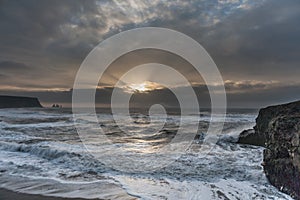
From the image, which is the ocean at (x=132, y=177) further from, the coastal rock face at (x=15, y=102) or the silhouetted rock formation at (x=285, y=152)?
the coastal rock face at (x=15, y=102)

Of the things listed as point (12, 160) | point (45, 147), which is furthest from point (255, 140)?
point (12, 160)

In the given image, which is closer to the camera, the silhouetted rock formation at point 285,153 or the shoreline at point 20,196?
the shoreline at point 20,196

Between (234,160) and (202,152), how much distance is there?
154 centimetres

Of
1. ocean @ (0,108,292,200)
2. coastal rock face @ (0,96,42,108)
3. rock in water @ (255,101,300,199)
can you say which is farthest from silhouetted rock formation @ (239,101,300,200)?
coastal rock face @ (0,96,42,108)

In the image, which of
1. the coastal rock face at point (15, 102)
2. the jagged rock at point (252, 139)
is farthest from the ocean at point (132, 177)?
the coastal rock face at point (15, 102)

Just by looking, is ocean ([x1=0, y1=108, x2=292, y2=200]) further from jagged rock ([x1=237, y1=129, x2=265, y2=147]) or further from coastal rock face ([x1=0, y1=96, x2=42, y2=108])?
coastal rock face ([x1=0, y1=96, x2=42, y2=108])

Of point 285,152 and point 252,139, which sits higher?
point 285,152

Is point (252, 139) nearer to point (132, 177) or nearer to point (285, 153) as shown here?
point (285, 153)

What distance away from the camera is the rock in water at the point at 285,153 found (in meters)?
4.39

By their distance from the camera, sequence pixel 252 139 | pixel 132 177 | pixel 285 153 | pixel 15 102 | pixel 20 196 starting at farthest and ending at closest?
pixel 15 102 → pixel 252 139 → pixel 132 177 → pixel 285 153 → pixel 20 196

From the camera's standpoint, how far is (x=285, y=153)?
4816 mm

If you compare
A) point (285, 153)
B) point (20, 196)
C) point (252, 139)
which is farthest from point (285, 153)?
point (252, 139)

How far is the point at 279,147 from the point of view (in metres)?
5.00

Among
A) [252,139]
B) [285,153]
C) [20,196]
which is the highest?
[285,153]
